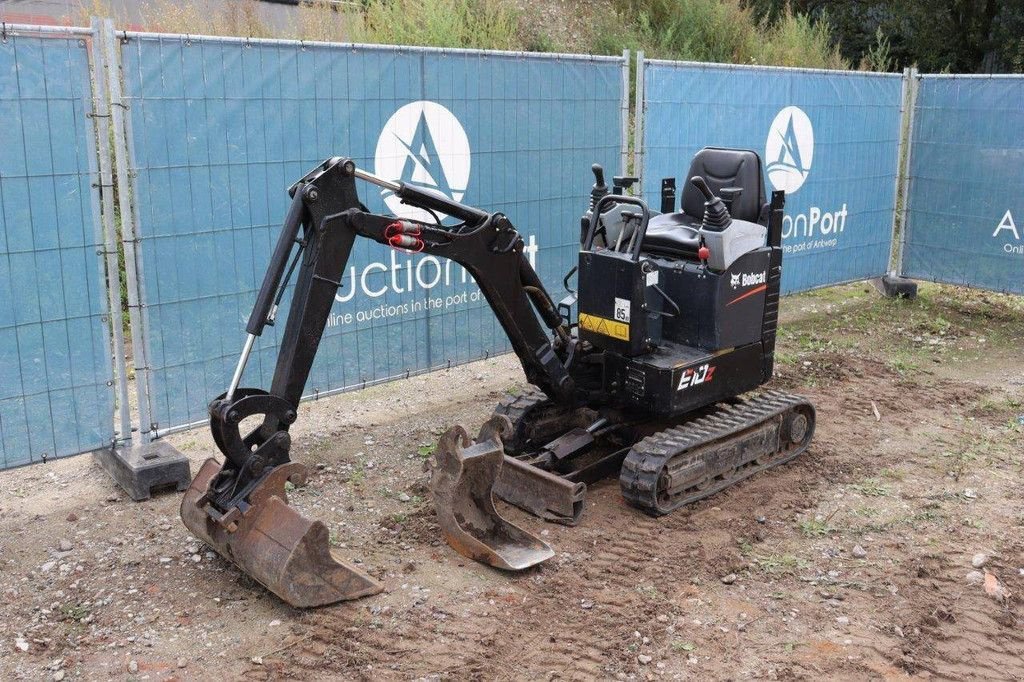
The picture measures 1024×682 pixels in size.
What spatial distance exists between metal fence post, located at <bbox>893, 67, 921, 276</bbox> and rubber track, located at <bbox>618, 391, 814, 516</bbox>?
564 centimetres

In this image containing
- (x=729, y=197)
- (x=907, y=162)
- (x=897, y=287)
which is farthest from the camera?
(x=897, y=287)

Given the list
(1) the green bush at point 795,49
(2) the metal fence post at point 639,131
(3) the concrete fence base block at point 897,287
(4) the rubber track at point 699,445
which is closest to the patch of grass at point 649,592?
(4) the rubber track at point 699,445

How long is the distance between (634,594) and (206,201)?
3794mm

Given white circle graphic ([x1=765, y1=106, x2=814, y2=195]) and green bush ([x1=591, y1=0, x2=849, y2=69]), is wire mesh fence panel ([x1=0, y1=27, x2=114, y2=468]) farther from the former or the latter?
green bush ([x1=591, y1=0, x2=849, y2=69])

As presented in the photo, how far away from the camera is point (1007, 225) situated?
1120cm

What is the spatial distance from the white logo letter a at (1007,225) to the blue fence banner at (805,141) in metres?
1.29

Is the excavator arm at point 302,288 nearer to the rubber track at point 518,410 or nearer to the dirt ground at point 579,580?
the dirt ground at point 579,580

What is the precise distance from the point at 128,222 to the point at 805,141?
7.26 meters

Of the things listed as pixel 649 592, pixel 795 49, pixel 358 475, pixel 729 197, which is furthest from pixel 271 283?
pixel 795 49

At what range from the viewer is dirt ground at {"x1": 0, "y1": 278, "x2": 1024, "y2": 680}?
484 cm

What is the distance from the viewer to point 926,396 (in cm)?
879

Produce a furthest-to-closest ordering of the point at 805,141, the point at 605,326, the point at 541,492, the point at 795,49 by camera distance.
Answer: the point at 795,49
the point at 805,141
the point at 605,326
the point at 541,492

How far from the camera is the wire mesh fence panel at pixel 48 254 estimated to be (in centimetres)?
605

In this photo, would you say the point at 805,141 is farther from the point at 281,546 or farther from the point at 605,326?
the point at 281,546
